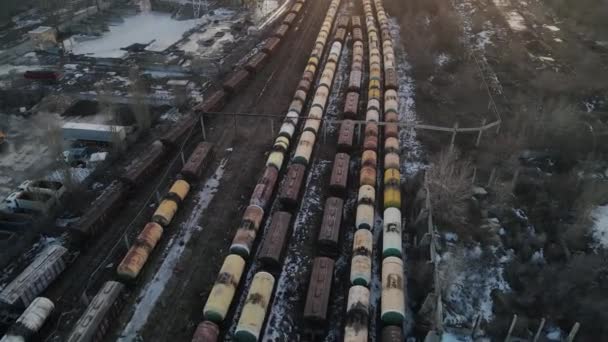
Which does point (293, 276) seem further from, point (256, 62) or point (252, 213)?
point (256, 62)

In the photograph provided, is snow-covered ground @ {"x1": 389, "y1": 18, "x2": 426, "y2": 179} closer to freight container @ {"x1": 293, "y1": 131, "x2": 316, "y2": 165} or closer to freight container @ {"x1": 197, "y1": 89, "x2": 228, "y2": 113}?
freight container @ {"x1": 293, "y1": 131, "x2": 316, "y2": 165}

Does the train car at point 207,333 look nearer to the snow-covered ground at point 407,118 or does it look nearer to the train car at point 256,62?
the snow-covered ground at point 407,118

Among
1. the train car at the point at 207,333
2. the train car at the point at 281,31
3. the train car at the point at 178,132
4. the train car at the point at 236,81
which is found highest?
the train car at the point at 281,31

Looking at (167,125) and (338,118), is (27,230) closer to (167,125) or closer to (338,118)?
(167,125)

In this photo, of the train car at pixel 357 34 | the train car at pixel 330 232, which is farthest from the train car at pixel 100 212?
the train car at pixel 357 34

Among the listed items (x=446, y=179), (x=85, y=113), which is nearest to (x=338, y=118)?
(x=446, y=179)

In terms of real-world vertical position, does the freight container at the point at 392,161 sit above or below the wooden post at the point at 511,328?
above

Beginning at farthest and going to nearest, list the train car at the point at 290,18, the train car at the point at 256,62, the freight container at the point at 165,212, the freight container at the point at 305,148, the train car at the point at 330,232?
the train car at the point at 290,18
the train car at the point at 256,62
the freight container at the point at 305,148
the freight container at the point at 165,212
the train car at the point at 330,232
